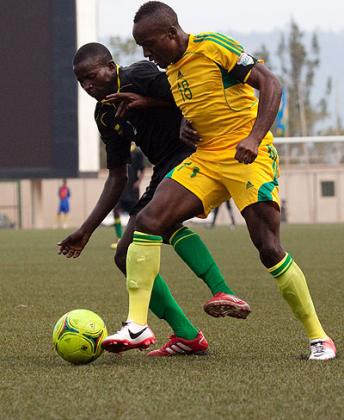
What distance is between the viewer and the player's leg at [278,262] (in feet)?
19.1

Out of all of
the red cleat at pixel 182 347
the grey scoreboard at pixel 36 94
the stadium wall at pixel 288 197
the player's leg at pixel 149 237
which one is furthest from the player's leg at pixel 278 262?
the stadium wall at pixel 288 197

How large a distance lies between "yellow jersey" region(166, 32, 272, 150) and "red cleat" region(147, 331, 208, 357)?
105 centimetres

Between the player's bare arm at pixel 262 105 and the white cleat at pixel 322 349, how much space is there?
1.01 meters

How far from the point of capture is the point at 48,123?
27.9 metres

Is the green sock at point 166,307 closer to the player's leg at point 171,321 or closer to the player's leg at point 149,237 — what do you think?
the player's leg at point 171,321

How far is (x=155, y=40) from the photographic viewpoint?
5727 millimetres

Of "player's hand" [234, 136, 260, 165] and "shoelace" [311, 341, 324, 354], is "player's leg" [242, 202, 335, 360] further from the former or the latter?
"player's hand" [234, 136, 260, 165]

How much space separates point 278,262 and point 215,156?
25.3 inches

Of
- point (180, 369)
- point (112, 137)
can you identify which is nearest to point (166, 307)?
point (180, 369)

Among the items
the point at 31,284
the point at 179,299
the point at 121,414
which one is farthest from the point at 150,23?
the point at 31,284

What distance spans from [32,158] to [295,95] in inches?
2362

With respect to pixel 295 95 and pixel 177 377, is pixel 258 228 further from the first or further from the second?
pixel 295 95

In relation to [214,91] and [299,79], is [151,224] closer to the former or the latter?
[214,91]

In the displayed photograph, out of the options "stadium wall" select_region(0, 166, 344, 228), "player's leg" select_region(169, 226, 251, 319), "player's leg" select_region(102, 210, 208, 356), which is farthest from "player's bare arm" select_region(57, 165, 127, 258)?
"stadium wall" select_region(0, 166, 344, 228)
